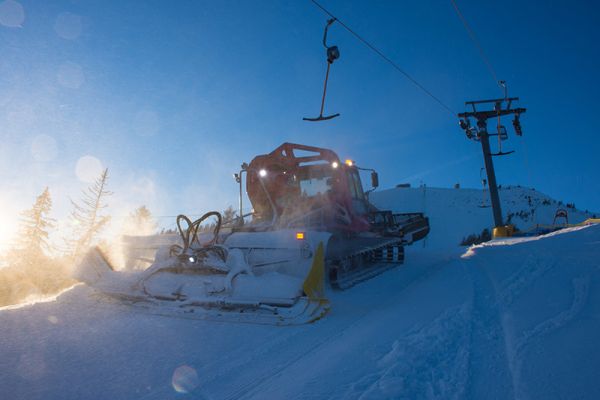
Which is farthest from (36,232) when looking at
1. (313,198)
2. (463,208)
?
(463,208)

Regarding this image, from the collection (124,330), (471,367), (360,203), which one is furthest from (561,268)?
(124,330)

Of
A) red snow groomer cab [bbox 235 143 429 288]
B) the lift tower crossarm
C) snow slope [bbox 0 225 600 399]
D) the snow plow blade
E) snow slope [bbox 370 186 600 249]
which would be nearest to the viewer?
snow slope [bbox 0 225 600 399]

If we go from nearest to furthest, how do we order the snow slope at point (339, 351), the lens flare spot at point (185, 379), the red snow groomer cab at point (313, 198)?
1. the snow slope at point (339, 351)
2. the lens flare spot at point (185, 379)
3. the red snow groomer cab at point (313, 198)

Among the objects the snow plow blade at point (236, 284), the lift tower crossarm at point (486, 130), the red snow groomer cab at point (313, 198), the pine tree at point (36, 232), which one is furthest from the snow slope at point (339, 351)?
the pine tree at point (36, 232)

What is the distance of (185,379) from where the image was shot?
2.42 meters

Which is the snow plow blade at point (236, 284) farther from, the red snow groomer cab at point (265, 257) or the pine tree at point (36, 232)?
the pine tree at point (36, 232)

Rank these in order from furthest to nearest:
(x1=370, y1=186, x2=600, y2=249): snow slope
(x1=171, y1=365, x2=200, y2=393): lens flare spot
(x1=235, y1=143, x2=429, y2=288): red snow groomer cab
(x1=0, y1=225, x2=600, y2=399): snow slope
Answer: (x1=370, y1=186, x2=600, y2=249): snow slope, (x1=235, y1=143, x2=429, y2=288): red snow groomer cab, (x1=171, y1=365, x2=200, y2=393): lens flare spot, (x1=0, y1=225, x2=600, y2=399): snow slope

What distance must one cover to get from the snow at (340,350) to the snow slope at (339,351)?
0.4 inches

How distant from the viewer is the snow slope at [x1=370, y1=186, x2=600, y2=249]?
35.8m

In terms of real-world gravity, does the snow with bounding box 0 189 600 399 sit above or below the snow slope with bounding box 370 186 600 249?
below

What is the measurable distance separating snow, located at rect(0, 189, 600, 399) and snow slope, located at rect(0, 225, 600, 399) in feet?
0.04

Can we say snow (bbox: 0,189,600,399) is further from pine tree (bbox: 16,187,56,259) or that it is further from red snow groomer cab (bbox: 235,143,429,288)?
pine tree (bbox: 16,187,56,259)

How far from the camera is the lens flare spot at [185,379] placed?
2.29m

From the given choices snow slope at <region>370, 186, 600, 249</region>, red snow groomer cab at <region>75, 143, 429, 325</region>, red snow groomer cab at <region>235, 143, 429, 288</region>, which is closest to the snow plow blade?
red snow groomer cab at <region>75, 143, 429, 325</region>
